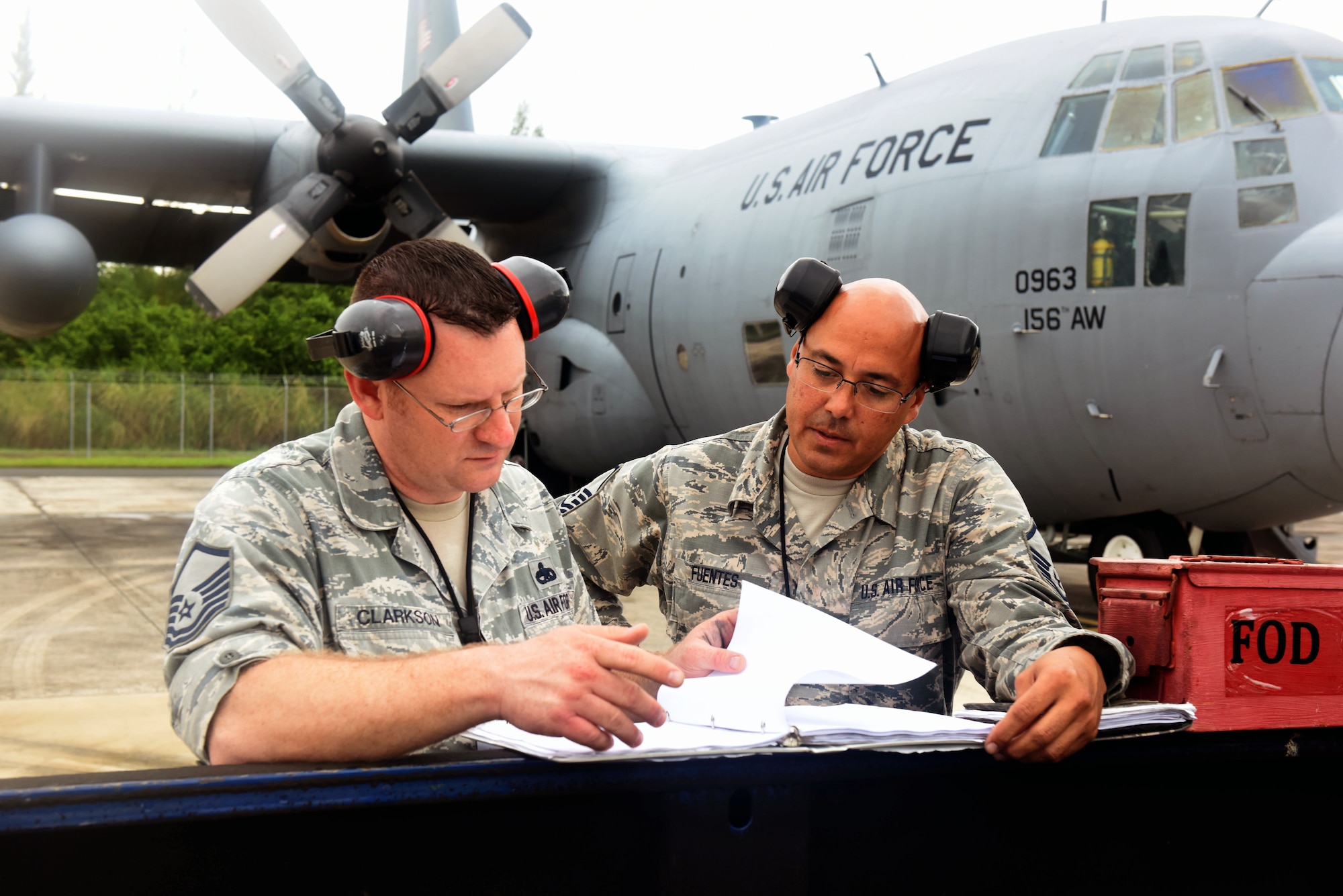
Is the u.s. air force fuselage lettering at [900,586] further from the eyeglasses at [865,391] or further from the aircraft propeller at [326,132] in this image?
the aircraft propeller at [326,132]

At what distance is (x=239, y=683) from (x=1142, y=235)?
535 cm

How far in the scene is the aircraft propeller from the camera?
348 inches

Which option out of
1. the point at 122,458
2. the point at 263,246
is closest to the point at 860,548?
the point at 263,246

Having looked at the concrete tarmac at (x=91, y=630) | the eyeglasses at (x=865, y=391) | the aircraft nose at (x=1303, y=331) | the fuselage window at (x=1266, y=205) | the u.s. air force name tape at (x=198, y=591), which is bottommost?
the concrete tarmac at (x=91, y=630)

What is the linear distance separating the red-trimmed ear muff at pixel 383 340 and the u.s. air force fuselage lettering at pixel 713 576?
3.59ft

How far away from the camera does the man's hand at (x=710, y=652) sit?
153 cm

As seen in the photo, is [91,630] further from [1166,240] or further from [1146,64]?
[1146,64]

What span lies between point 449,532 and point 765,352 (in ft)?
19.8

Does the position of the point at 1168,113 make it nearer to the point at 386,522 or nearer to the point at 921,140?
the point at 921,140

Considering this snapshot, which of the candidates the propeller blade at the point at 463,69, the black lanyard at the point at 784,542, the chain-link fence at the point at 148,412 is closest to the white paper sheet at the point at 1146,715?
the black lanyard at the point at 784,542

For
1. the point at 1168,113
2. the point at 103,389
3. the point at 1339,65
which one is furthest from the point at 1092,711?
the point at 103,389

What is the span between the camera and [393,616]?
171cm

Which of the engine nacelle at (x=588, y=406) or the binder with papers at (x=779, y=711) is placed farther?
the engine nacelle at (x=588, y=406)

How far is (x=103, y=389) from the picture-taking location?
2734 cm
